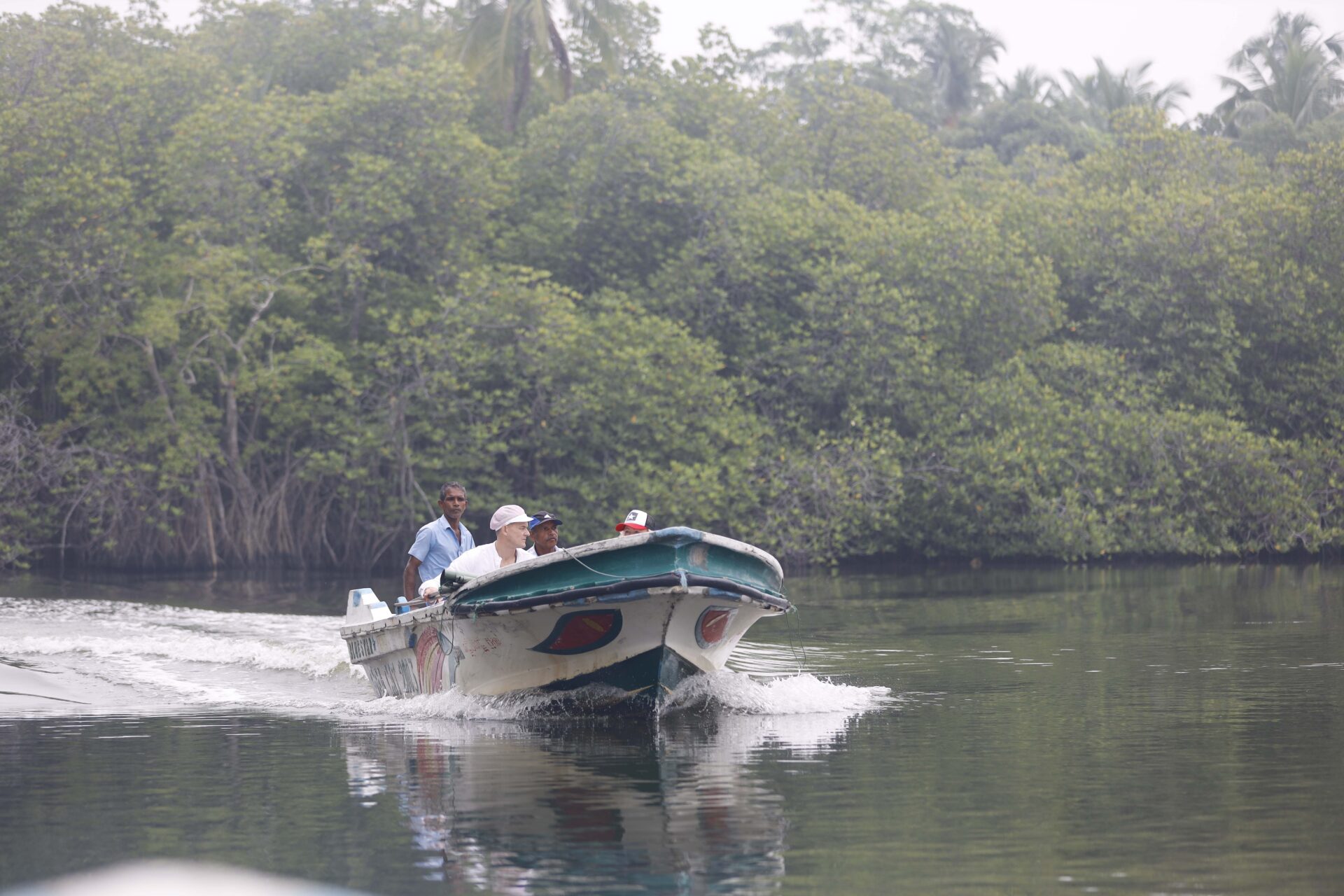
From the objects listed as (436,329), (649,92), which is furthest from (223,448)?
(649,92)

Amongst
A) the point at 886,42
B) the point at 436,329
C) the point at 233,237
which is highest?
the point at 886,42

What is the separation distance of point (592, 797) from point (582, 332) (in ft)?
61.6

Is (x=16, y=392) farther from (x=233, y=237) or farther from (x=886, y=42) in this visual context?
(x=886, y=42)

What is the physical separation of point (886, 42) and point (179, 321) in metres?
28.3

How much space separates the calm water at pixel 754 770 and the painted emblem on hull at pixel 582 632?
20.5 inches

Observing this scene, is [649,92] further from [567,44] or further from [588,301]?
[588,301]

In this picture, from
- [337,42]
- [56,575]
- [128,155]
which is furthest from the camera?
[337,42]

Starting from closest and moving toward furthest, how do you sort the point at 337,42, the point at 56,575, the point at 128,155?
the point at 56,575
the point at 128,155
the point at 337,42

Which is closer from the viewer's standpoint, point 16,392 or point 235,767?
point 235,767

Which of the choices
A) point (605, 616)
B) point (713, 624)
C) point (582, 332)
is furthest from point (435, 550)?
point (582, 332)

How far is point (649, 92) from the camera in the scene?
3192 centimetres

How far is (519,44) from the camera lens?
3052cm

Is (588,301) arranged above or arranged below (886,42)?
below

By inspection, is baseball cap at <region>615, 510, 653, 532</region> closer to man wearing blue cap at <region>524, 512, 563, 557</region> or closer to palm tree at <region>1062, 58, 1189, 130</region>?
man wearing blue cap at <region>524, 512, 563, 557</region>
